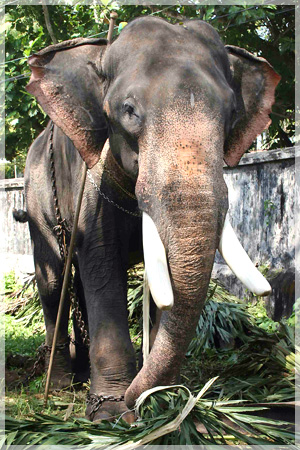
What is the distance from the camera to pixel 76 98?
3.30 m

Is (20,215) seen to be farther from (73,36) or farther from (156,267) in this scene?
(73,36)

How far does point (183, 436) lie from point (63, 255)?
183cm

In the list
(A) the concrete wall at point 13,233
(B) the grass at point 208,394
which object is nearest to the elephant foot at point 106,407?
(B) the grass at point 208,394

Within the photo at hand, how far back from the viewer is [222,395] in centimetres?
339

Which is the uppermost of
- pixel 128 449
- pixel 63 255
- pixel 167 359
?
pixel 63 255

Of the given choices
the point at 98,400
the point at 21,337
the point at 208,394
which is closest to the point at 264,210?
the point at 21,337

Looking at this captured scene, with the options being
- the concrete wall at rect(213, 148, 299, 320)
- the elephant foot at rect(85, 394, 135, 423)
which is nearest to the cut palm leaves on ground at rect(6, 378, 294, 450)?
the elephant foot at rect(85, 394, 135, 423)

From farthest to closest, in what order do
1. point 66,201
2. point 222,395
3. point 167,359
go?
1. point 66,201
2. point 222,395
3. point 167,359

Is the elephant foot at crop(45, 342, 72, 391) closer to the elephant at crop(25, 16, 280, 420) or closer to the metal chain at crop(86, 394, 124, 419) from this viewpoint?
the elephant at crop(25, 16, 280, 420)

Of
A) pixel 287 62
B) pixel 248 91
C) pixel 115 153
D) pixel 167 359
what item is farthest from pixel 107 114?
pixel 287 62

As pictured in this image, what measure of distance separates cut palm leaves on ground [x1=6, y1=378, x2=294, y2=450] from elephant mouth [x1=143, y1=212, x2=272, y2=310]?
644mm

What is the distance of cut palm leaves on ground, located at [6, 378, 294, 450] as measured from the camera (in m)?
2.63

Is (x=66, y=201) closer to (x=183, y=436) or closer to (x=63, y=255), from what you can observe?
(x=63, y=255)

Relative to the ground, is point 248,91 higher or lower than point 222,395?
higher
